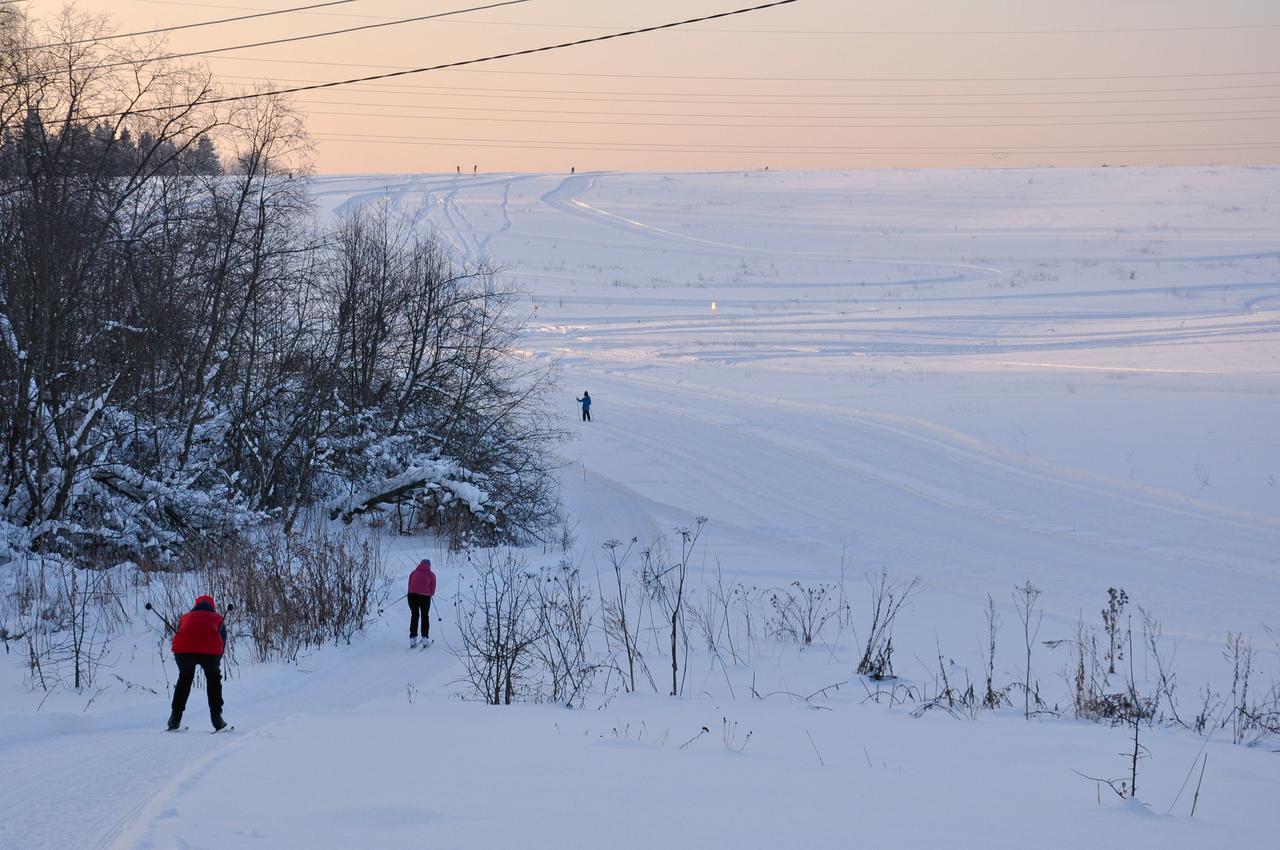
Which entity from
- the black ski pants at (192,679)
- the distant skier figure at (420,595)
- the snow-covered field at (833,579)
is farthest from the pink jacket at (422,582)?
the black ski pants at (192,679)

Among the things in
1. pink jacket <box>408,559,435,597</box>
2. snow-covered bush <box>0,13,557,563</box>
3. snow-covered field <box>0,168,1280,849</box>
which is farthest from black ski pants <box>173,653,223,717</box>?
snow-covered bush <box>0,13,557,563</box>

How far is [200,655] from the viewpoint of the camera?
965cm

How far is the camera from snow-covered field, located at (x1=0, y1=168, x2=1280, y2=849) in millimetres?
6066

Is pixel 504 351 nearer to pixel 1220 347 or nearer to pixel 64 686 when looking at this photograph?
pixel 64 686

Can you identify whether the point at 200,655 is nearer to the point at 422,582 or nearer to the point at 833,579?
the point at 422,582

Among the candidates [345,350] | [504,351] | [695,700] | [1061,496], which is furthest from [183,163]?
[1061,496]

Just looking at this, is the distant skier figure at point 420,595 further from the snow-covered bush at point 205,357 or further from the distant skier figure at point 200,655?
the snow-covered bush at point 205,357

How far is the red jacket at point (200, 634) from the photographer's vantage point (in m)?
9.64

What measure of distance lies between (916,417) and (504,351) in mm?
12106

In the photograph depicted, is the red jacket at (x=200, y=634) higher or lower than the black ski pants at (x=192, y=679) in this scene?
higher

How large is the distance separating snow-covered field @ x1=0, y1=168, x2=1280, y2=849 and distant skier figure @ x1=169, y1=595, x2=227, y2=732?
0.37 m

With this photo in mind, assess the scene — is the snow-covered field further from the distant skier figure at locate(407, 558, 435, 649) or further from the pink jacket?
the pink jacket

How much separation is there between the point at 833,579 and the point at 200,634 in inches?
456

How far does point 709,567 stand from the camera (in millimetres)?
20062
